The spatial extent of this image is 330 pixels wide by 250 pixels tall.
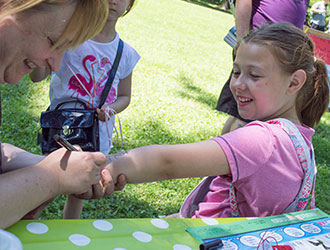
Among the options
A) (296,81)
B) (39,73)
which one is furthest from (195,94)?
(296,81)

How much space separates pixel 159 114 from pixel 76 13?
11.8 ft

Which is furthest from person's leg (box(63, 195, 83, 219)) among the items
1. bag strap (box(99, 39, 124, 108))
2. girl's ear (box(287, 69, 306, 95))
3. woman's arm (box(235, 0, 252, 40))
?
woman's arm (box(235, 0, 252, 40))

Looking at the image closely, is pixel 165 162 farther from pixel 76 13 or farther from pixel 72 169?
pixel 76 13

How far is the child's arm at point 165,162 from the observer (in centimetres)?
143

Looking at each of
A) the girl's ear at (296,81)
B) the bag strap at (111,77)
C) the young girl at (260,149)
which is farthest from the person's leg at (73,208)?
the girl's ear at (296,81)

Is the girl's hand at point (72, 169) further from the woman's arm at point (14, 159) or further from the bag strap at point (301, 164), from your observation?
the bag strap at point (301, 164)

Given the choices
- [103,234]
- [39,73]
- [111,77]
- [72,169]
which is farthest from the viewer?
[111,77]

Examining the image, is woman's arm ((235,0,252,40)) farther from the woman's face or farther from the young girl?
the woman's face

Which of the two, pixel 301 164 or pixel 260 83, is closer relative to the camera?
pixel 301 164

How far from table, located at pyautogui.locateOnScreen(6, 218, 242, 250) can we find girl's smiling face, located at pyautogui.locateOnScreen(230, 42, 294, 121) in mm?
828

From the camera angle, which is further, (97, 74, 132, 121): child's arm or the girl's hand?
(97, 74, 132, 121): child's arm

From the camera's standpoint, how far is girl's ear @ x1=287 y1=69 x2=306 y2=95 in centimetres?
187

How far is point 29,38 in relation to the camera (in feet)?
4.26

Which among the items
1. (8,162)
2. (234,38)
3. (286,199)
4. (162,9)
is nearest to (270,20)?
(234,38)
